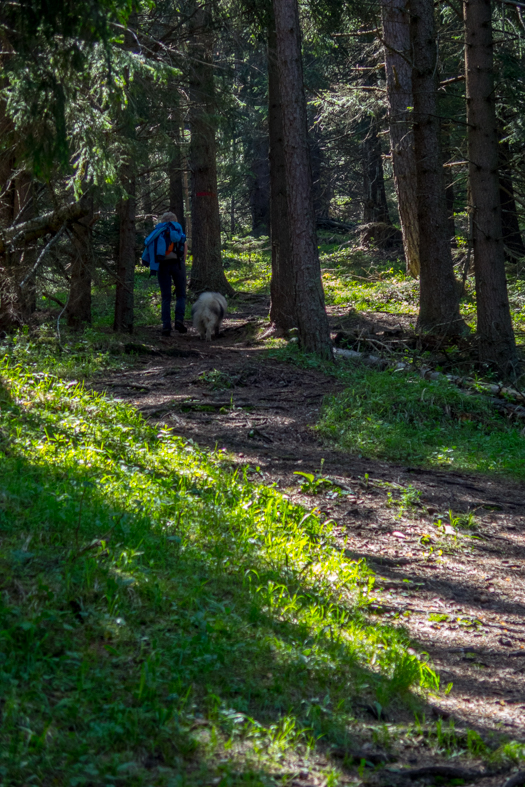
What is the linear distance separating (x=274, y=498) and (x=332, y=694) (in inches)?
93.8

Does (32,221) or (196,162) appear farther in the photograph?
(196,162)

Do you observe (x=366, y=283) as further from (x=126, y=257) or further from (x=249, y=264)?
(x=126, y=257)

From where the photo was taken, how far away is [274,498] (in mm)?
5703

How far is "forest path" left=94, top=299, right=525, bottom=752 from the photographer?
409cm

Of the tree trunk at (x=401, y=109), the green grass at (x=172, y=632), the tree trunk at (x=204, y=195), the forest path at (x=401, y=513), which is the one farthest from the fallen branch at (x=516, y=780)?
the tree trunk at (x=401, y=109)

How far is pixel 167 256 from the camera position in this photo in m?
13.0

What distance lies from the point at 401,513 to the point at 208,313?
776cm

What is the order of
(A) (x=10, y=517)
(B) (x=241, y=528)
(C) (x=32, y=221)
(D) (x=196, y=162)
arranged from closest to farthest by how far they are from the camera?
(A) (x=10, y=517), (B) (x=241, y=528), (C) (x=32, y=221), (D) (x=196, y=162)

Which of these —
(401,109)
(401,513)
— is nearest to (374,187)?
(401,109)

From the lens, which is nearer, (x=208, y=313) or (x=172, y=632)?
(x=172, y=632)

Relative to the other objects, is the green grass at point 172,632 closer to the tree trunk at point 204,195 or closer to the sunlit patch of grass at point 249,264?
the tree trunk at point 204,195

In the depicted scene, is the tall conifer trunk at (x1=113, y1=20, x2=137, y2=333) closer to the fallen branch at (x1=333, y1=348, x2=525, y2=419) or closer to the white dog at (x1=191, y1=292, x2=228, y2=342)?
the white dog at (x1=191, y1=292, x2=228, y2=342)

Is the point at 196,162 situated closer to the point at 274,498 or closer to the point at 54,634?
the point at 274,498

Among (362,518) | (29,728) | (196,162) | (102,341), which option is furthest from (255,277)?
(29,728)
